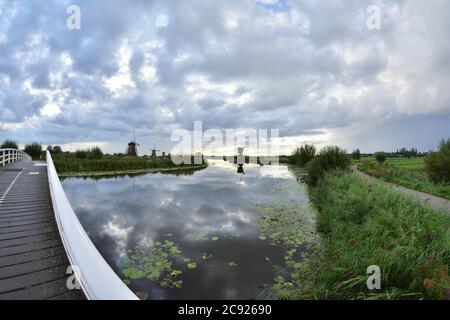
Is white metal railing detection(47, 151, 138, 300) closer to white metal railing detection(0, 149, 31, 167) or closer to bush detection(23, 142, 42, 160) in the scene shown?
white metal railing detection(0, 149, 31, 167)

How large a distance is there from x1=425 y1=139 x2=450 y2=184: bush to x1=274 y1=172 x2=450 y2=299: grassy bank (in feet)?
24.7

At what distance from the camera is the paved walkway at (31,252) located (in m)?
2.87

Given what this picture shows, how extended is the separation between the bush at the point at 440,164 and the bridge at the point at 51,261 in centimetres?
1409

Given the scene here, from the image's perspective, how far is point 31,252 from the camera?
3852 mm

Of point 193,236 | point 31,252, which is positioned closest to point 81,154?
point 193,236

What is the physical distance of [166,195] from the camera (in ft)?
38.1

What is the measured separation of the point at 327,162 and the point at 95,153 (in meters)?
24.7

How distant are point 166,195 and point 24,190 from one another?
5241mm

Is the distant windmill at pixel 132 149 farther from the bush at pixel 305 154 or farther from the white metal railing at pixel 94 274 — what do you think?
Result: the white metal railing at pixel 94 274

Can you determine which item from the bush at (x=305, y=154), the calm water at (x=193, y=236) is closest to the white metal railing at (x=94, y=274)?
the calm water at (x=193, y=236)

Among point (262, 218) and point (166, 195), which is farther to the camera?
point (166, 195)

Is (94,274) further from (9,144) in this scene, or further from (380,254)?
(9,144)
